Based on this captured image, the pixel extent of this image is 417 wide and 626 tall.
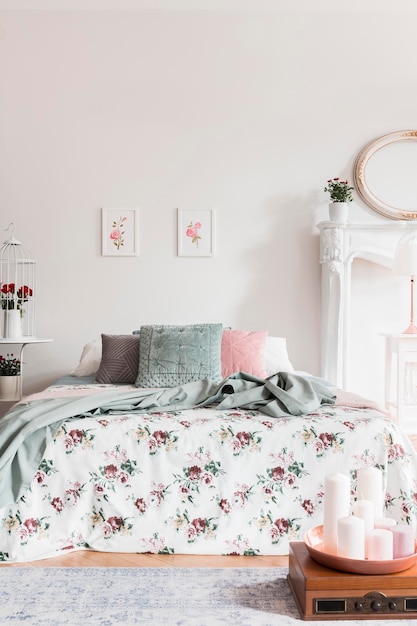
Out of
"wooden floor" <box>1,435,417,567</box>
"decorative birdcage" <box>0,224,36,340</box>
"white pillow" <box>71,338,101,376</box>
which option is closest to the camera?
"wooden floor" <box>1,435,417,567</box>

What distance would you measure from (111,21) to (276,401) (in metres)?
3.56

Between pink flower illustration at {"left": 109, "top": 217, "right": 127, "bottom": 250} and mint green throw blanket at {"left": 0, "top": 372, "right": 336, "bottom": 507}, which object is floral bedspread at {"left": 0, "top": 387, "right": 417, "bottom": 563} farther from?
pink flower illustration at {"left": 109, "top": 217, "right": 127, "bottom": 250}

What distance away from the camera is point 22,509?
2.80m

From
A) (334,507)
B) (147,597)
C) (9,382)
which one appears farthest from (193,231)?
(334,507)

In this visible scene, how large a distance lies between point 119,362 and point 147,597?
2059mm

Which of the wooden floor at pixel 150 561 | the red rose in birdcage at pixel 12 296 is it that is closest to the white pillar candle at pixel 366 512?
the wooden floor at pixel 150 561

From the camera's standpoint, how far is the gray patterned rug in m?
2.13

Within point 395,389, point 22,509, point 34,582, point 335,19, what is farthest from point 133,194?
point 34,582

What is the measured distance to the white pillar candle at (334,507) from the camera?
2008mm

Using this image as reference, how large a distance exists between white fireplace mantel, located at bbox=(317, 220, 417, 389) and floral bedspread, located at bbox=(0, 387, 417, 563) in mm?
2219

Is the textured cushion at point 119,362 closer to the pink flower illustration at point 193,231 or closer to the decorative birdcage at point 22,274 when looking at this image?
the decorative birdcage at point 22,274

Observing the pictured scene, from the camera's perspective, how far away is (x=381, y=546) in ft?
6.37

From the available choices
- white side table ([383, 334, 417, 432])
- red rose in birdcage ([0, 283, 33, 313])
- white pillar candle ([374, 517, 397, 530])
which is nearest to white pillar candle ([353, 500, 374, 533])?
Result: white pillar candle ([374, 517, 397, 530])

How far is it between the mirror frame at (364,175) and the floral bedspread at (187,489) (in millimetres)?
2829
